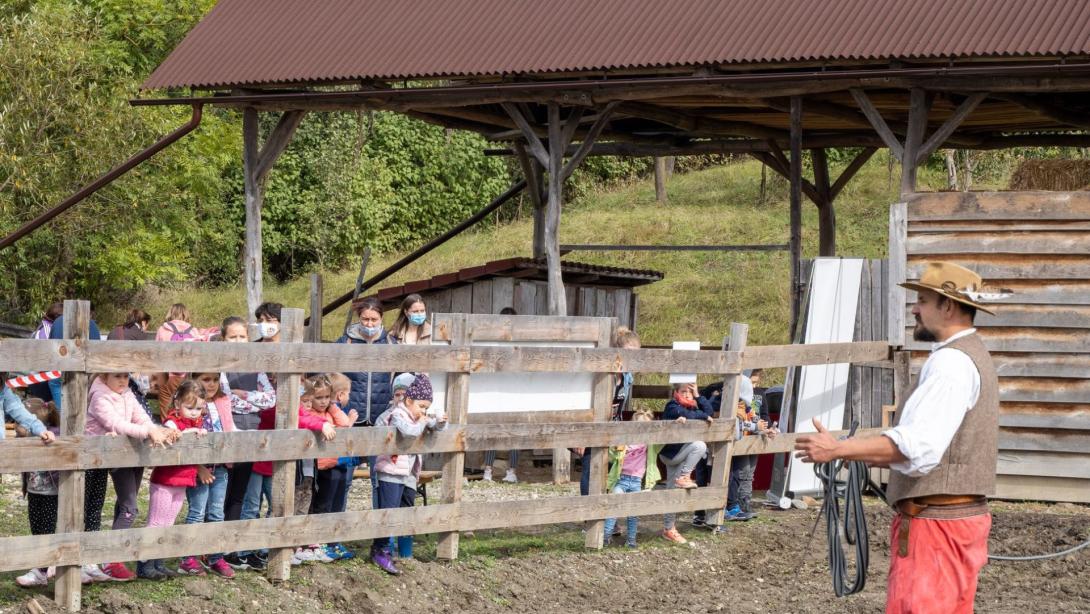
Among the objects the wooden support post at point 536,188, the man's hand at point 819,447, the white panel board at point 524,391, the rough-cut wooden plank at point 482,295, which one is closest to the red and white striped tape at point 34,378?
the white panel board at point 524,391

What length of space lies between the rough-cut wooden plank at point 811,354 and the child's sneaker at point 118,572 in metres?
4.34

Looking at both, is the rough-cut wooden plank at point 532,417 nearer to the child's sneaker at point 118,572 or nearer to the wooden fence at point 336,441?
the wooden fence at point 336,441

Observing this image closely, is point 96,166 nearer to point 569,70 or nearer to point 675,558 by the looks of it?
point 569,70

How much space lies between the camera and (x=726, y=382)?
375 inches

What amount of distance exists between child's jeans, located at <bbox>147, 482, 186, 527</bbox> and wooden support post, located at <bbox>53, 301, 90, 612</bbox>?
51 centimetres

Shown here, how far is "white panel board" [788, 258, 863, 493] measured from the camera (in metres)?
11.2

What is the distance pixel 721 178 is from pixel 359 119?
9.76 m

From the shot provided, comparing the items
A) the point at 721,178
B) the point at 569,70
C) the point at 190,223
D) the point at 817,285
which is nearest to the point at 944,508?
the point at 817,285

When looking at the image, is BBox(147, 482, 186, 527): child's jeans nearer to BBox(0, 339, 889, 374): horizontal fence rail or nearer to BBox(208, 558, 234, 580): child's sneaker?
BBox(208, 558, 234, 580): child's sneaker

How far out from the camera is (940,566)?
4.85 metres

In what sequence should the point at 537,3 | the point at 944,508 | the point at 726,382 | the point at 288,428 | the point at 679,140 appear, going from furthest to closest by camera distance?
1. the point at 679,140
2. the point at 537,3
3. the point at 726,382
4. the point at 288,428
5. the point at 944,508

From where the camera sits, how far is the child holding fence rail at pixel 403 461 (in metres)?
7.54

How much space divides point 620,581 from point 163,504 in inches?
113

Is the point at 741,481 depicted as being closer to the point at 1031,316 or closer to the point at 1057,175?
the point at 1031,316
